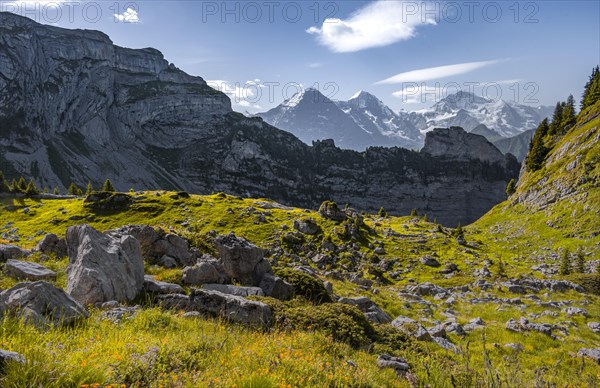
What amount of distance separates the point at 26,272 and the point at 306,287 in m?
11.8

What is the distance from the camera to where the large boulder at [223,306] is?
37.3ft

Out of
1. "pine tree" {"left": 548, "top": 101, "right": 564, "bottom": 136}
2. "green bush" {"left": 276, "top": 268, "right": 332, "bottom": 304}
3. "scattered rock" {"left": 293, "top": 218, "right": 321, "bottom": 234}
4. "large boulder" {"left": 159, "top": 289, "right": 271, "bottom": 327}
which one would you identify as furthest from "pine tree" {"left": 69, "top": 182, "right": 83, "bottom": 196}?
"pine tree" {"left": 548, "top": 101, "right": 564, "bottom": 136}

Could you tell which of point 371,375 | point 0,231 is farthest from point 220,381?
point 0,231

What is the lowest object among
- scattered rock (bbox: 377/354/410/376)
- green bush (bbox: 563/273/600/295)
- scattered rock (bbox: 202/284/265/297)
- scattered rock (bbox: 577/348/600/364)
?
green bush (bbox: 563/273/600/295)

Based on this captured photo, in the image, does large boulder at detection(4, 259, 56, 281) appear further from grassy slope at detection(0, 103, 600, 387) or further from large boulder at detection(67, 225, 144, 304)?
large boulder at detection(67, 225, 144, 304)

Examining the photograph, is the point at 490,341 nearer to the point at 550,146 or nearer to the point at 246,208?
the point at 246,208

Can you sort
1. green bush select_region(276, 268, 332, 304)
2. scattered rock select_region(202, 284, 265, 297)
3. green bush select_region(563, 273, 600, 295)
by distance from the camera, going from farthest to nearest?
green bush select_region(563, 273, 600, 295) → green bush select_region(276, 268, 332, 304) → scattered rock select_region(202, 284, 265, 297)

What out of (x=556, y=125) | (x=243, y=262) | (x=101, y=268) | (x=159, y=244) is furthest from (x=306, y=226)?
(x=556, y=125)

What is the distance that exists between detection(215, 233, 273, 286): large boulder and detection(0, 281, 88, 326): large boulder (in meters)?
10.1

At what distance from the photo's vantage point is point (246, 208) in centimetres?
7662

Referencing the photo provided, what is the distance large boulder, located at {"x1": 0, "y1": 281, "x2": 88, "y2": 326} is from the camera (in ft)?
23.6

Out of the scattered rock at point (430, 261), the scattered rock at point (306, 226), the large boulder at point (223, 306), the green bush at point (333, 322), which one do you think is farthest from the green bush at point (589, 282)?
the scattered rock at point (306, 226)

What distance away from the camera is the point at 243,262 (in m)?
18.7

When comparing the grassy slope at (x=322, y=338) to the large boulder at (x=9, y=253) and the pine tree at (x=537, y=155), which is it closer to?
the large boulder at (x=9, y=253)
